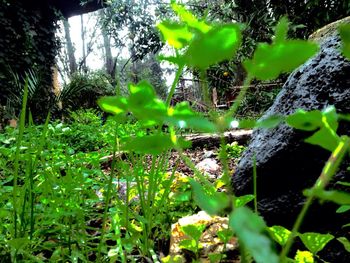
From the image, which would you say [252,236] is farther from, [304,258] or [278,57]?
[304,258]

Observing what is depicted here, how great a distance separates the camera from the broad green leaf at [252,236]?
20cm

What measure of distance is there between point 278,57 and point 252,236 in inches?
5.6

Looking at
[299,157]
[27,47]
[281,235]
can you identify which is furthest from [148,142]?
[27,47]

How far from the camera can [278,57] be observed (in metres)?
0.27

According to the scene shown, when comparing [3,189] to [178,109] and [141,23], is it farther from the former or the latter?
[141,23]

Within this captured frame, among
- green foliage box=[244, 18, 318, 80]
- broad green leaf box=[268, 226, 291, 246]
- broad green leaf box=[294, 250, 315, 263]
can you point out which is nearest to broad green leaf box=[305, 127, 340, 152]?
green foliage box=[244, 18, 318, 80]

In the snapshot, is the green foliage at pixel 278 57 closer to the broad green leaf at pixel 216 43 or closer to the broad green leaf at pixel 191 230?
the broad green leaf at pixel 216 43

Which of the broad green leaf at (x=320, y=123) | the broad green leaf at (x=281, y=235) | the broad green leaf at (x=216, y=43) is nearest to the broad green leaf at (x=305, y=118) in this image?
the broad green leaf at (x=320, y=123)

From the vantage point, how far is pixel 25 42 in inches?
307

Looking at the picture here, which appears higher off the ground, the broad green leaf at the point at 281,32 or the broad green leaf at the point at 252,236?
the broad green leaf at the point at 281,32

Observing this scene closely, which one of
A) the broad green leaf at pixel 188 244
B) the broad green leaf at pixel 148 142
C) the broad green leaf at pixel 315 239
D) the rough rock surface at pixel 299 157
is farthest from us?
the rough rock surface at pixel 299 157

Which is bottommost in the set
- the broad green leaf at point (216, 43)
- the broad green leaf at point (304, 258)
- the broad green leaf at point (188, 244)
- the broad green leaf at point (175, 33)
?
the broad green leaf at point (304, 258)

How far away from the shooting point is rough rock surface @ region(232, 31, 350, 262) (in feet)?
4.25

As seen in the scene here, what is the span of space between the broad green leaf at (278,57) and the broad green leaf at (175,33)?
8 centimetres
